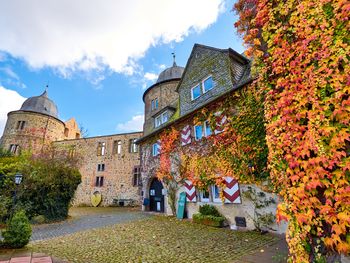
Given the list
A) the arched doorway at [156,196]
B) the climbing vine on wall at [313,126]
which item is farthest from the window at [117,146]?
the climbing vine on wall at [313,126]

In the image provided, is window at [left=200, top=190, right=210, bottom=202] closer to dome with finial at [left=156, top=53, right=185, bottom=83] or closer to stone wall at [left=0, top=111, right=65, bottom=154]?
dome with finial at [left=156, top=53, right=185, bottom=83]

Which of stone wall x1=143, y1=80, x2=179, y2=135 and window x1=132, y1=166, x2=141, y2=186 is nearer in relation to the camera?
stone wall x1=143, y1=80, x2=179, y2=135

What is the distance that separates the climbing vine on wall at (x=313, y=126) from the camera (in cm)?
222

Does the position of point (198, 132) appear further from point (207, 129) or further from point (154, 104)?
point (154, 104)

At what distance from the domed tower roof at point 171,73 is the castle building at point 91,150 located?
6.91 m

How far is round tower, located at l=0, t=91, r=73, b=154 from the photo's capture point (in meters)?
22.9

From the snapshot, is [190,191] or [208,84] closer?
[190,191]

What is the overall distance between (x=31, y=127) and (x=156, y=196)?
20151 millimetres

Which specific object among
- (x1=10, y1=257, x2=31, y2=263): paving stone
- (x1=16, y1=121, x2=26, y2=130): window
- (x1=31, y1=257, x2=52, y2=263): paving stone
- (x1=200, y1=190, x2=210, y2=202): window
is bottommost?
(x1=31, y1=257, x2=52, y2=263): paving stone

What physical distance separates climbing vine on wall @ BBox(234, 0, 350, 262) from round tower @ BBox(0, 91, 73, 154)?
2521cm

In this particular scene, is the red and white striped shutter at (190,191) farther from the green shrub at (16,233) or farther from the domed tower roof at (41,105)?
the domed tower roof at (41,105)

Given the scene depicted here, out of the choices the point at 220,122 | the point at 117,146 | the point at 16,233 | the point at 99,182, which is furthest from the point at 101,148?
the point at 16,233

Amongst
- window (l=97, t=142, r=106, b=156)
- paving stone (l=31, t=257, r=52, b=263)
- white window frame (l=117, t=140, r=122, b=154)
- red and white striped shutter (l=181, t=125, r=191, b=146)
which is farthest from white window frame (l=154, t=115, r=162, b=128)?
paving stone (l=31, t=257, r=52, b=263)

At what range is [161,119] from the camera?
14.4 meters
